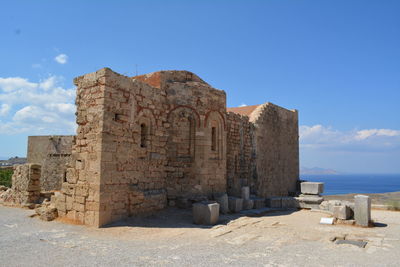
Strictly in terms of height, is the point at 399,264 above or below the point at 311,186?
below

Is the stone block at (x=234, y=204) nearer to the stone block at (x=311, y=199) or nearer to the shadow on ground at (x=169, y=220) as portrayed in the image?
the shadow on ground at (x=169, y=220)

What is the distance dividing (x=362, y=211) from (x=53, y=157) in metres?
17.7

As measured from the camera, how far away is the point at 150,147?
9.67 metres

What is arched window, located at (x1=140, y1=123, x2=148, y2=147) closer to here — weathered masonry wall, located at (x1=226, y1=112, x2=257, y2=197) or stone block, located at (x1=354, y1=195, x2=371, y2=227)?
weathered masonry wall, located at (x1=226, y1=112, x2=257, y2=197)

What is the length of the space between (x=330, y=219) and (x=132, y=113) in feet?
21.7

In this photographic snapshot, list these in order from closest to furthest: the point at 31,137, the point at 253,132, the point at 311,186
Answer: the point at 311,186 < the point at 253,132 < the point at 31,137

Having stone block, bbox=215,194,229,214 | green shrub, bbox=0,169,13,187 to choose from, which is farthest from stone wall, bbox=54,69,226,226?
green shrub, bbox=0,169,13,187

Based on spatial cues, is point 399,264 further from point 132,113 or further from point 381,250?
point 132,113

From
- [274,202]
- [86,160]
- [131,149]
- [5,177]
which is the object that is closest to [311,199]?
[274,202]

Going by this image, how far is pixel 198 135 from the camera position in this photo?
10.7m

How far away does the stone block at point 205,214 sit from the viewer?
8523mm

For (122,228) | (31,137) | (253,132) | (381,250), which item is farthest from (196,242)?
(31,137)

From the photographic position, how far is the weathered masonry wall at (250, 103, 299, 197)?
50.0 feet

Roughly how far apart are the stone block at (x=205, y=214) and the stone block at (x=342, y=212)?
363 centimetres
